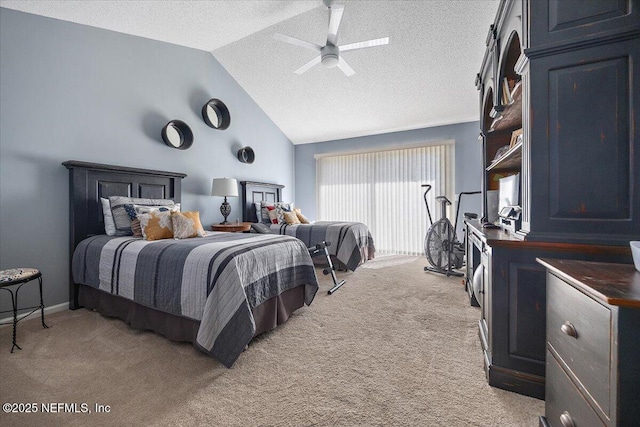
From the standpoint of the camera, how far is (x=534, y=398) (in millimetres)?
1350

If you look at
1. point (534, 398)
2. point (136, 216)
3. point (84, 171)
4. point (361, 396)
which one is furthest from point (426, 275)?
point (84, 171)

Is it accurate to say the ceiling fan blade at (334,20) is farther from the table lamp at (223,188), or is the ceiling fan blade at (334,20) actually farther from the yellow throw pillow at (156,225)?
the yellow throw pillow at (156,225)

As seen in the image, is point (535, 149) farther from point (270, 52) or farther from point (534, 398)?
point (270, 52)

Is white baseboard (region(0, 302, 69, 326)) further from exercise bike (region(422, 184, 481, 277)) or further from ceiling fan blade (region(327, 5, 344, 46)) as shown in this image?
exercise bike (region(422, 184, 481, 277))

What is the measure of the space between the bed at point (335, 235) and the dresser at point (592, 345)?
287cm

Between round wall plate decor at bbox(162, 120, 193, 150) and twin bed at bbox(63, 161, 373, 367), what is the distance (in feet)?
2.99

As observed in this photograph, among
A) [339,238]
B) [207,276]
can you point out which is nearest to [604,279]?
[207,276]

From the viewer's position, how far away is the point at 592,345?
0.80 metres

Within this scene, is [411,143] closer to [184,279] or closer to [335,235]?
[335,235]

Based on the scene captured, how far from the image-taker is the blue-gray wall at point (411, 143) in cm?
482

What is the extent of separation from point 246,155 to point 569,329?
15.8ft

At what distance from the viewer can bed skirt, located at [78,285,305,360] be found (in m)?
1.91

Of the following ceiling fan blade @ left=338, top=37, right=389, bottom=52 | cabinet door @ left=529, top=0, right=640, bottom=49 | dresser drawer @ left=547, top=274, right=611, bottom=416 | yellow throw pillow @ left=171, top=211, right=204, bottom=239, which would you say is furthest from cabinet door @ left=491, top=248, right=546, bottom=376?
yellow throw pillow @ left=171, top=211, right=204, bottom=239

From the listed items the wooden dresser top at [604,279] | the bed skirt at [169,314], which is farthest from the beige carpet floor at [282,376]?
the wooden dresser top at [604,279]
